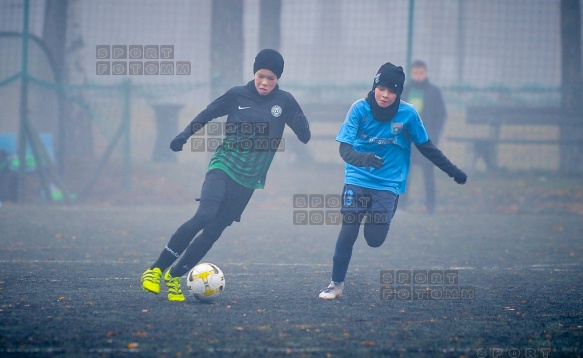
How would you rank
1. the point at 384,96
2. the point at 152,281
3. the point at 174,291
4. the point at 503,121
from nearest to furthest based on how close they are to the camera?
the point at 152,281
the point at 174,291
the point at 384,96
the point at 503,121

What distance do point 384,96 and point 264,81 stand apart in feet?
3.10

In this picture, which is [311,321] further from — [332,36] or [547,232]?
[332,36]

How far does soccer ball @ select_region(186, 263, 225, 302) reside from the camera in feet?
20.2

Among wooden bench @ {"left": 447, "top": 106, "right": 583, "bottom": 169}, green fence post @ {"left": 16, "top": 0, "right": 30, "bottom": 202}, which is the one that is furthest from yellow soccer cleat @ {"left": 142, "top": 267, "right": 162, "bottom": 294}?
wooden bench @ {"left": 447, "top": 106, "right": 583, "bottom": 169}

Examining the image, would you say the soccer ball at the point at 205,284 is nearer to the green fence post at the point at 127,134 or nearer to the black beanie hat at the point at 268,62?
the black beanie hat at the point at 268,62

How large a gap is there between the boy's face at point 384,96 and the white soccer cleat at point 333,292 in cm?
146

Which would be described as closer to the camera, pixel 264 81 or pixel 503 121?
pixel 264 81

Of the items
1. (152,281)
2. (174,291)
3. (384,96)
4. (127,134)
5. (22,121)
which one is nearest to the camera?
(152,281)

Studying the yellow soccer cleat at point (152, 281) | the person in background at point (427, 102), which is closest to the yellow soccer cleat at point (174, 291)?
the yellow soccer cleat at point (152, 281)

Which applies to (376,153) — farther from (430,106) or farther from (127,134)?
(127,134)

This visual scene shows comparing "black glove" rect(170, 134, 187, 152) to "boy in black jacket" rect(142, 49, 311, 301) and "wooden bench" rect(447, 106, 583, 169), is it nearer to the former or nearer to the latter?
"boy in black jacket" rect(142, 49, 311, 301)

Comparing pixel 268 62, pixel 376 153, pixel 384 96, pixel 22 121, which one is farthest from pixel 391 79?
pixel 22 121

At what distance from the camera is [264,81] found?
6.54 m

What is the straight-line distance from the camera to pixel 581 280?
7.77m
